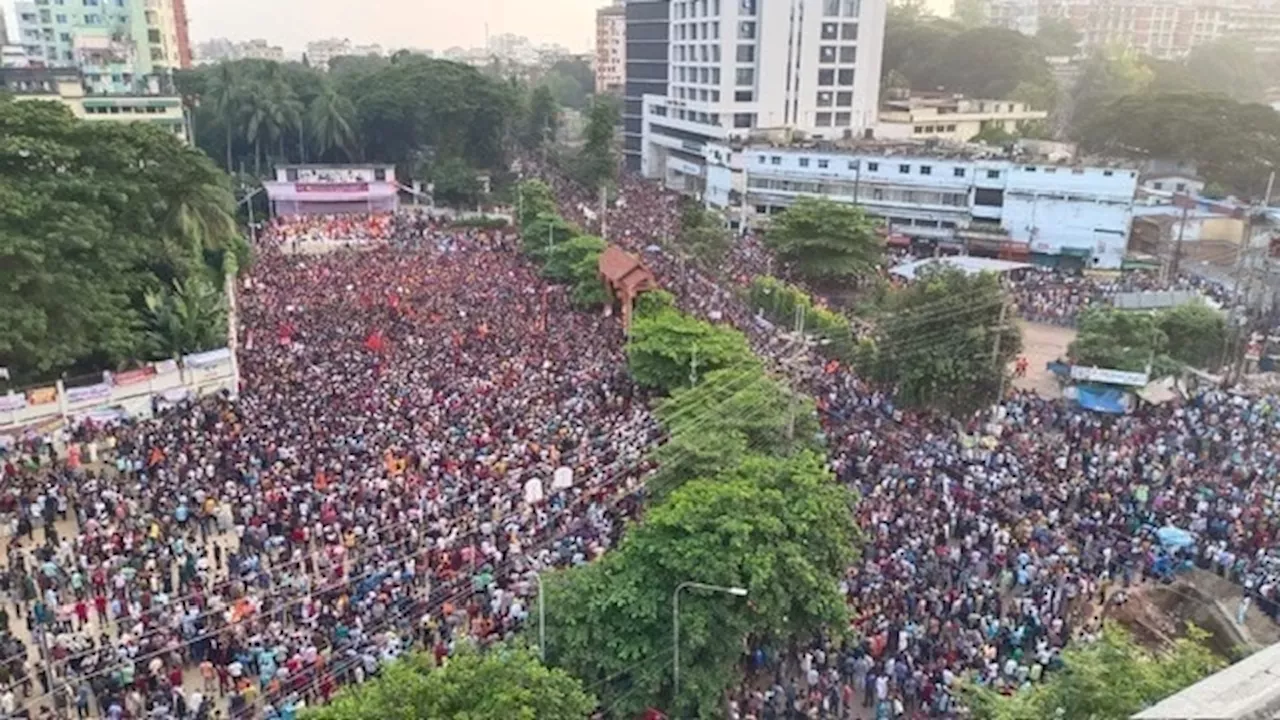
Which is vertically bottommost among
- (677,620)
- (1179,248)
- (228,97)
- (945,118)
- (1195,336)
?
(1195,336)

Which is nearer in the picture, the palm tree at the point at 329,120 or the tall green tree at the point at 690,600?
the tall green tree at the point at 690,600

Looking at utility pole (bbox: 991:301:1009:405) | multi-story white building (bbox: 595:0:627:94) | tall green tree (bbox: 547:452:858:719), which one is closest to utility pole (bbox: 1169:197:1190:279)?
utility pole (bbox: 991:301:1009:405)

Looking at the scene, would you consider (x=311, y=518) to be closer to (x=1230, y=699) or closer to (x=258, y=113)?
(x=1230, y=699)

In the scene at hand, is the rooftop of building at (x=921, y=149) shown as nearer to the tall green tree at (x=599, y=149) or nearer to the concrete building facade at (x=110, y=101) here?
the tall green tree at (x=599, y=149)

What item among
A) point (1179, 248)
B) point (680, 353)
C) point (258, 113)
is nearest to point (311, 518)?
point (680, 353)

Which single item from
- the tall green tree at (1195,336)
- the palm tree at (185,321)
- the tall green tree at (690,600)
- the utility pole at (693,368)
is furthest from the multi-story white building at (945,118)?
the tall green tree at (690,600)

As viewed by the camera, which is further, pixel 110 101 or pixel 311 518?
pixel 110 101

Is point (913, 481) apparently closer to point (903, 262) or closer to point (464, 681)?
point (464, 681)
